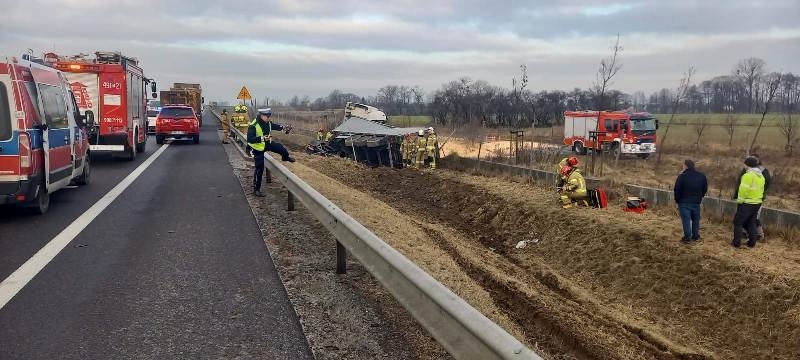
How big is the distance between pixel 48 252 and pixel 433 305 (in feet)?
15.9

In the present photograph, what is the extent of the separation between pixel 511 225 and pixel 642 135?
20.6 meters

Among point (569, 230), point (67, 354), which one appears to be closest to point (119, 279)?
point (67, 354)

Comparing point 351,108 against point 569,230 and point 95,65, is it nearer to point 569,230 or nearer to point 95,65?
point 95,65

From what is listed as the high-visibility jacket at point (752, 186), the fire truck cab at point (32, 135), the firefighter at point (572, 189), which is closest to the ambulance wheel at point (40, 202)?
the fire truck cab at point (32, 135)

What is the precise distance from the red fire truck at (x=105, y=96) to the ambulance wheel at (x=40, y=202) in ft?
27.4

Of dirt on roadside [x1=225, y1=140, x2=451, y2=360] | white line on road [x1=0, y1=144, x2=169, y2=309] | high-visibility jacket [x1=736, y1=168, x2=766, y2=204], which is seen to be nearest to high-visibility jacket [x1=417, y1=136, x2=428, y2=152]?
white line on road [x1=0, y1=144, x2=169, y2=309]

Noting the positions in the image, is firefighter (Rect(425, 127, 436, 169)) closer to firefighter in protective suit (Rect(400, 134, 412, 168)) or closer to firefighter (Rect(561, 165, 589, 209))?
firefighter in protective suit (Rect(400, 134, 412, 168))

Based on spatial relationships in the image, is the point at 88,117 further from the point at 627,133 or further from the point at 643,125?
the point at 643,125

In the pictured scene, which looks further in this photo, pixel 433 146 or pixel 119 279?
pixel 433 146

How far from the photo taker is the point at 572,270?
11.5 metres

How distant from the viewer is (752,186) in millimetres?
9734

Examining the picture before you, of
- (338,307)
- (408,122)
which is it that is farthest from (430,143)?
(408,122)

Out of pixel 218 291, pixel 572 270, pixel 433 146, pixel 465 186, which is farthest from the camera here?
pixel 433 146

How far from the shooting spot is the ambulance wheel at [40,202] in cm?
833
